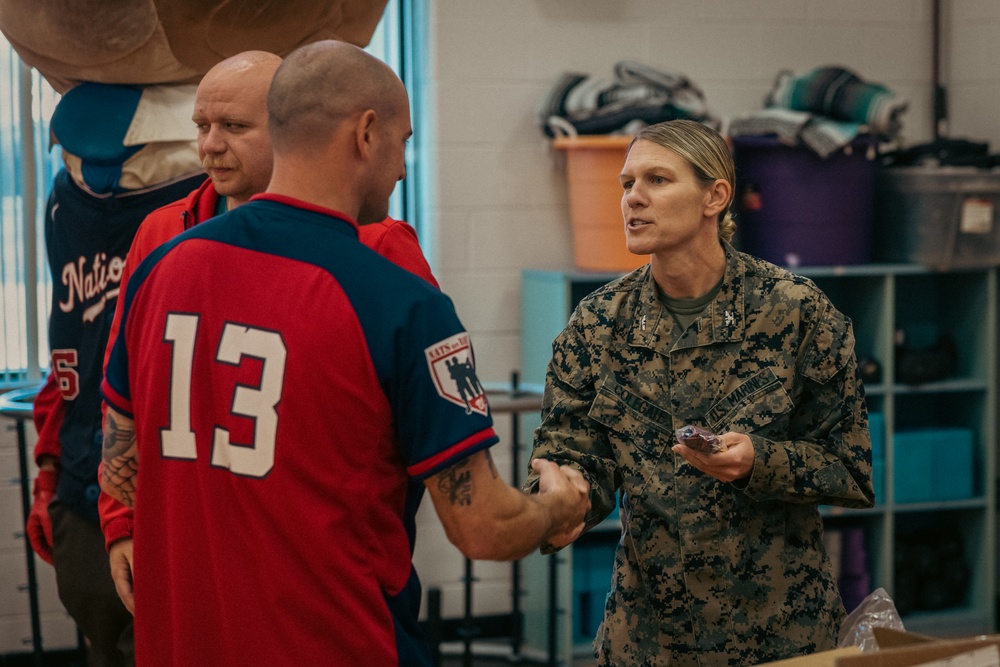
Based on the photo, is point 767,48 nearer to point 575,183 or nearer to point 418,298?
point 575,183

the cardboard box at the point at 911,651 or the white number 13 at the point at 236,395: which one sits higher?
the white number 13 at the point at 236,395

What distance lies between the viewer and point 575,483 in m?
1.78

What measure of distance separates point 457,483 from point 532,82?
2.90m

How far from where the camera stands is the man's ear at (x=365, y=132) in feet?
4.68

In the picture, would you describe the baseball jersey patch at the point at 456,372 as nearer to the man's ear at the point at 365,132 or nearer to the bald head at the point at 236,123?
the man's ear at the point at 365,132

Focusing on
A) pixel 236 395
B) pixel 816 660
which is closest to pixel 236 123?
pixel 236 395

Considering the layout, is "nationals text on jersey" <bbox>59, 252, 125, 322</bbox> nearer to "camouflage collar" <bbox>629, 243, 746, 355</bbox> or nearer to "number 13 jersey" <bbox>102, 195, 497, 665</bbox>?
"number 13 jersey" <bbox>102, 195, 497, 665</bbox>

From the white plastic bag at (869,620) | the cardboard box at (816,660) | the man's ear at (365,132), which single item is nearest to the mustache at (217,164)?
the man's ear at (365,132)

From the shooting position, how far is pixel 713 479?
191cm

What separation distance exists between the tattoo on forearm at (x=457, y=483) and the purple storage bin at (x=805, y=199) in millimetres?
2777

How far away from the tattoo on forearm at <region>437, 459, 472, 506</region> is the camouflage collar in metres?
0.63

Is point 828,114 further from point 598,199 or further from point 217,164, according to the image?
point 217,164

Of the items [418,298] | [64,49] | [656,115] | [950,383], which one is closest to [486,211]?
[656,115]

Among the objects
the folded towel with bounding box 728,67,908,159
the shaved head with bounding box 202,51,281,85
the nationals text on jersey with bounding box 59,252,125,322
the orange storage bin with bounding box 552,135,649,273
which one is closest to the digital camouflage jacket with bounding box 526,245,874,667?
the shaved head with bounding box 202,51,281,85
